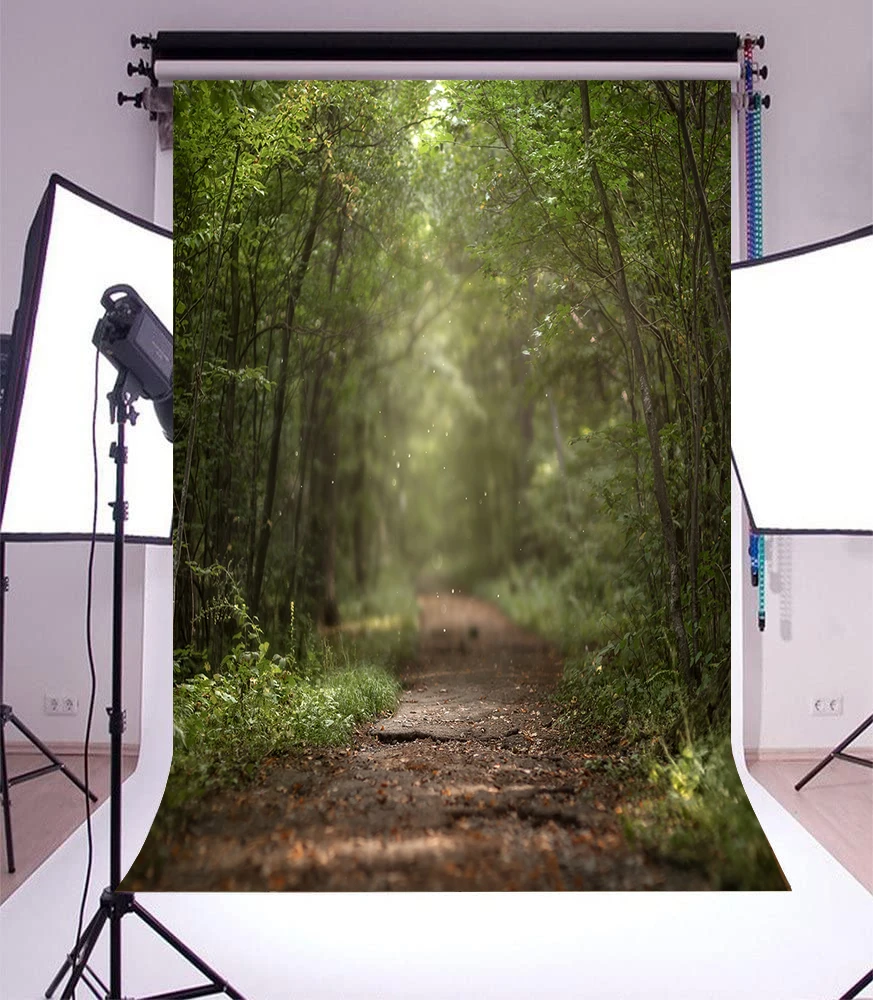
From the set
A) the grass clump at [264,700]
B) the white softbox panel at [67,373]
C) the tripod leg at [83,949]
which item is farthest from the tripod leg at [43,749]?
the white softbox panel at [67,373]

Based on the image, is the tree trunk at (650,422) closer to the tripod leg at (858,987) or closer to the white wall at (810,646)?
the white wall at (810,646)

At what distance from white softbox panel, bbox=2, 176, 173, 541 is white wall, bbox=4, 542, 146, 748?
1390 mm

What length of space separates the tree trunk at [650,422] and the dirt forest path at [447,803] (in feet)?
1.46

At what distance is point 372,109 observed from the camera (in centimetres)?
318

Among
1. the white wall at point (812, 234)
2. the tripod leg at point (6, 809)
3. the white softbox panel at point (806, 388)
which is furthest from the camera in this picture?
the white wall at point (812, 234)

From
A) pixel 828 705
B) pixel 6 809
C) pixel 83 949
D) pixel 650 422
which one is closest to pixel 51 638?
pixel 6 809

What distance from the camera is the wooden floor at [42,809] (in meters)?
2.71

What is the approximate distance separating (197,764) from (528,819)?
1102 mm

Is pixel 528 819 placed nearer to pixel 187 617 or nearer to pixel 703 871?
pixel 703 871

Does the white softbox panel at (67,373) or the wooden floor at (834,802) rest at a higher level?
the white softbox panel at (67,373)

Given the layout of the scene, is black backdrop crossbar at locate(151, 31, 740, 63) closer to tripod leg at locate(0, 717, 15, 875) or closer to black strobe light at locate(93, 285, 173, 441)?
black strobe light at locate(93, 285, 173, 441)

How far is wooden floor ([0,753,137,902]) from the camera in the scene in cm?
271

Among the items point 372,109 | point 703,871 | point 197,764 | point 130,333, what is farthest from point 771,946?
point 372,109

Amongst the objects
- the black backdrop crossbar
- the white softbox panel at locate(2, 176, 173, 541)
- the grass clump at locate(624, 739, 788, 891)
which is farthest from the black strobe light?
the grass clump at locate(624, 739, 788, 891)
